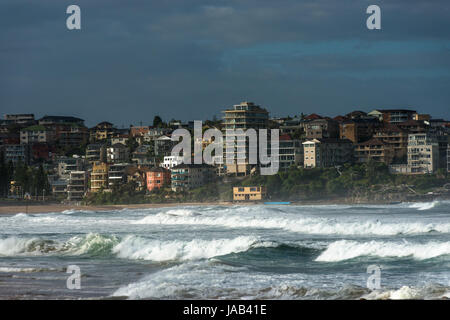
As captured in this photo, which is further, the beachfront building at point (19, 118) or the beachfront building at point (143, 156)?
the beachfront building at point (19, 118)

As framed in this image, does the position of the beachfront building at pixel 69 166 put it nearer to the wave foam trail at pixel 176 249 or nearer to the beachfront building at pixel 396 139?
the beachfront building at pixel 396 139

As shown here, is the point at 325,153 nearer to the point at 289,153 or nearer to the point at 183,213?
the point at 289,153

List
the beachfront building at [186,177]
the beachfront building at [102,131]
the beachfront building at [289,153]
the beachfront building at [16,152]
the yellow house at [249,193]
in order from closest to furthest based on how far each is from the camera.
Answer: the yellow house at [249,193] → the beachfront building at [186,177] → the beachfront building at [289,153] → the beachfront building at [16,152] → the beachfront building at [102,131]

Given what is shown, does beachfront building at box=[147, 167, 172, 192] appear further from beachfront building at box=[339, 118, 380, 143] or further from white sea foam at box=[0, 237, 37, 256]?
white sea foam at box=[0, 237, 37, 256]

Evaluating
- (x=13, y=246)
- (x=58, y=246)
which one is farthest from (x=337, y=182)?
(x=13, y=246)

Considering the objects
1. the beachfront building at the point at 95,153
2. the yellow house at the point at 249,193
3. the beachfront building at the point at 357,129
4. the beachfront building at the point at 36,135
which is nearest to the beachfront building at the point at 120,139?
the beachfront building at the point at 95,153
